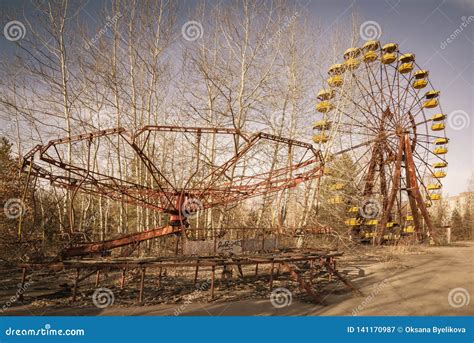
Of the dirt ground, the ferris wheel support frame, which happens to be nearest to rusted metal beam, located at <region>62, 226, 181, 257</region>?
the dirt ground

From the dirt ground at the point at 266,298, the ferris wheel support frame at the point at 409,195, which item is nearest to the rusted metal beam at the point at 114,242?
the dirt ground at the point at 266,298

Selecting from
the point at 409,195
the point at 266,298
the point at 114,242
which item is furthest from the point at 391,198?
the point at 114,242

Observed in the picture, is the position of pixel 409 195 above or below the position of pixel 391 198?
above

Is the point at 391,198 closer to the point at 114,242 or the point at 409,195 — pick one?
the point at 409,195

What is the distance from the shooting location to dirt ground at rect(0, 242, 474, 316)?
18.6 feet

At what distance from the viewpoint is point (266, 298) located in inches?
257

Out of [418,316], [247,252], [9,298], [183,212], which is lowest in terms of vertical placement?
[9,298]

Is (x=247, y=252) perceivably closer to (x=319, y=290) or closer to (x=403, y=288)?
(x=319, y=290)

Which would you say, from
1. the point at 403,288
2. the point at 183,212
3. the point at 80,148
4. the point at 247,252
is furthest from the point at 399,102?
the point at 80,148

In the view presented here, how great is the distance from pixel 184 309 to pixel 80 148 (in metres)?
15.1

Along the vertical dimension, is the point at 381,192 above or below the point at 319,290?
above

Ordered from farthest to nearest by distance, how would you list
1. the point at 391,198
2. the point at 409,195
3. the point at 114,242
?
1. the point at 409,195
2. the point at 391,198
3. the point at 114,242

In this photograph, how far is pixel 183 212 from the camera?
6801mm

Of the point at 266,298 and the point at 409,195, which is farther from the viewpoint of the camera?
the point at 409,195
